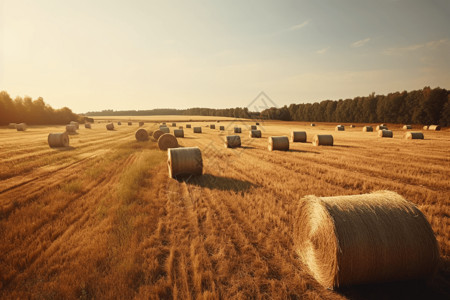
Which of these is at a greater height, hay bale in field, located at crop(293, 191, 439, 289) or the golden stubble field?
hay bale in field, located at crop(293, 191, 439, 289)

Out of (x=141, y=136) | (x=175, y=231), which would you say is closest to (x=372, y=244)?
(x=175, y=231)

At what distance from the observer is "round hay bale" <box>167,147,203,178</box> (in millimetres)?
10555

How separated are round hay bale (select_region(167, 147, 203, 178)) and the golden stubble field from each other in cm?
51

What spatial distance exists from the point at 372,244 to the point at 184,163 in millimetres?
8495

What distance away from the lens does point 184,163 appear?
10.6m

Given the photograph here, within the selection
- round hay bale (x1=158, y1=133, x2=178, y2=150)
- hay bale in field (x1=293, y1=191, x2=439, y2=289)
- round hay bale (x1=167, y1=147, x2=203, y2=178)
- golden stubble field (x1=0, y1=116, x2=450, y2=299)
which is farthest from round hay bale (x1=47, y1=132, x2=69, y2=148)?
hay bale in field (x1=293, y1=191, x2=439, y2=289)

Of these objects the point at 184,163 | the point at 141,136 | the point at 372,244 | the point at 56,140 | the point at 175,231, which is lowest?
the point at 175,231

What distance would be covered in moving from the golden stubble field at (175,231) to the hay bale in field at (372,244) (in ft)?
0.95

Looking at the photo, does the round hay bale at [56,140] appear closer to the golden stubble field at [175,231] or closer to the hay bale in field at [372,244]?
the golden stubble field at [175,231]

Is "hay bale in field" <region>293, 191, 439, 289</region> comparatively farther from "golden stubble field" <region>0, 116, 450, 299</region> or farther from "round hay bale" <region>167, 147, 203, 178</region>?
"round hay bale" <region>167, 147, 203, 178</region>

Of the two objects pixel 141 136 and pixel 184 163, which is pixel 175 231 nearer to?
pixel 184 163

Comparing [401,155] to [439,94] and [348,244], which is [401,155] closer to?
[348,244]

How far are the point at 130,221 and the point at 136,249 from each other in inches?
58.6

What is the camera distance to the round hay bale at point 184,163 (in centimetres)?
1055
